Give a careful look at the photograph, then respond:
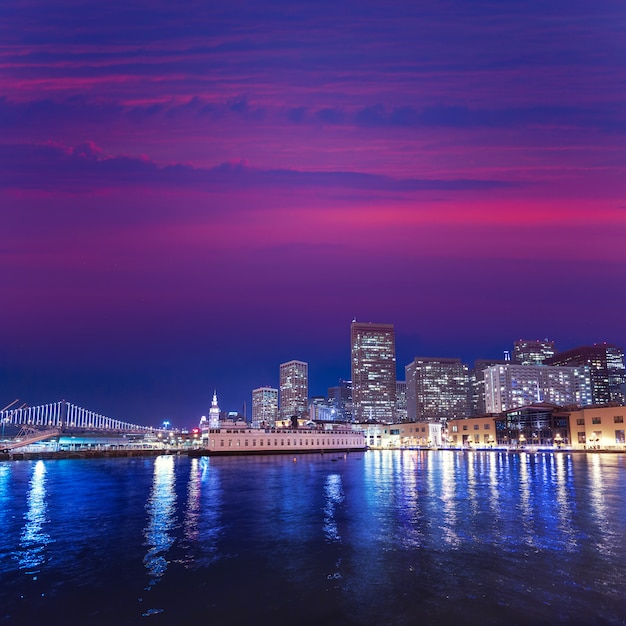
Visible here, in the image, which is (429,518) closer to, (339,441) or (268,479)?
(268,479)

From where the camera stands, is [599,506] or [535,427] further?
[535,427]

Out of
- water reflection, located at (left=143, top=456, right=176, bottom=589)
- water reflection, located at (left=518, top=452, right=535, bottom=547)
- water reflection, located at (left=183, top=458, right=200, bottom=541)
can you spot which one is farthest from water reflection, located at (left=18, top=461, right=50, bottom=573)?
water reflection, located at (left=518, top=452, right=535, bottom=547)

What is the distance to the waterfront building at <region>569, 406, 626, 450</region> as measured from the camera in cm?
12231

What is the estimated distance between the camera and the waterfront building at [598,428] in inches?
4815

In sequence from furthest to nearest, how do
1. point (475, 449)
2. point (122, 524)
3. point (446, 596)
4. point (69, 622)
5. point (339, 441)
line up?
1. point (339, 441)
2. point (475, 449)
3. point (122, 524)
4. point (446, 596)
5. point (69, 622)

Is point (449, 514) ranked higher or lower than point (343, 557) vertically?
lower

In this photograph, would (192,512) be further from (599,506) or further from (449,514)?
(599,506)

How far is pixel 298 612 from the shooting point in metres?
17.2

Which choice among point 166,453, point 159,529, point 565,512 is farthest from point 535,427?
point 159,529

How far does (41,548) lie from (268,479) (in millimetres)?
41897

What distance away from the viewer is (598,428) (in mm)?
127500

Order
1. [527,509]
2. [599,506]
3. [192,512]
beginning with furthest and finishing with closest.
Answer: [192,512], [599,506], [527,509]

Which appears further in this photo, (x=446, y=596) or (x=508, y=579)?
(x=508, y=579)

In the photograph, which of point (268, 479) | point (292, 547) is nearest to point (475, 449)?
point (268, 479)
